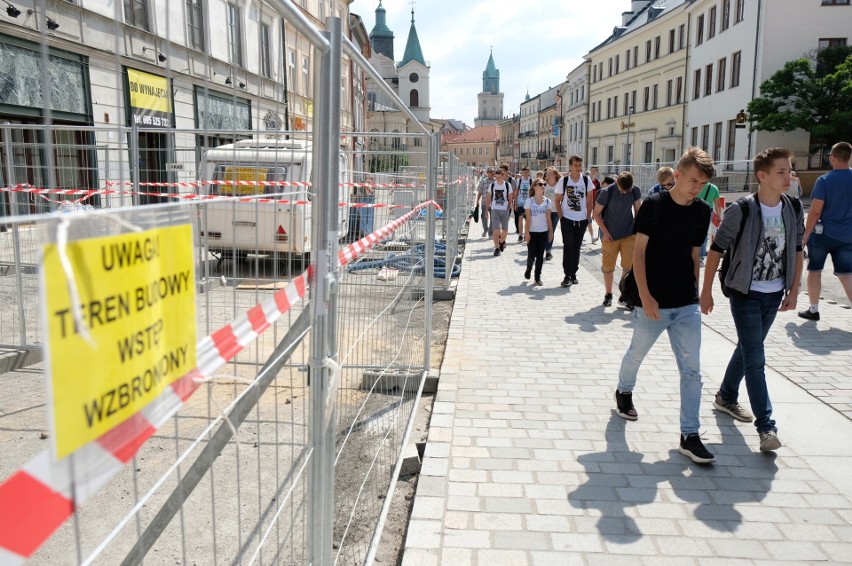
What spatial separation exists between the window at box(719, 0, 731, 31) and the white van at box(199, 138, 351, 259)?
42.9 m

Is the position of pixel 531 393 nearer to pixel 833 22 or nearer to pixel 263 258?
pixel 263 258

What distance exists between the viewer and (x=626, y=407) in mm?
4703

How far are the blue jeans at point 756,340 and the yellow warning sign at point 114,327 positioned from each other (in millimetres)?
3853

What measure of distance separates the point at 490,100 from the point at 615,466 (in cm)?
16963

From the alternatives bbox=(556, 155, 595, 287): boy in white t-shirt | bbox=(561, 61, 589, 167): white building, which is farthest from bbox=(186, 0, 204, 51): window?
bbox=(561, 61, 589, 167): white building

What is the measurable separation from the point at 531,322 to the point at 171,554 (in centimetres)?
523

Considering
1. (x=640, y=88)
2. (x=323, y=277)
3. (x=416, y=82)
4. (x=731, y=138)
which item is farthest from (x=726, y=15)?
(x=416, y=82)

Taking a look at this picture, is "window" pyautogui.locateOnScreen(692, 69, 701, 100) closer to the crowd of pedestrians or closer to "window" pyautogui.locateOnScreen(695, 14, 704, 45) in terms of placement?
"window" pyautogui.locateOnScreen(695, 14, 704, 45)

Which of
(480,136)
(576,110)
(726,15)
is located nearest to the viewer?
(726,15)

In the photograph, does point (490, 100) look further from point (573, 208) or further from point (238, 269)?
point (238, 269)

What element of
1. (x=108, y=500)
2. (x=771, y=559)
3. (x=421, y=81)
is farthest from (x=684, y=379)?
(x=421, y=81)

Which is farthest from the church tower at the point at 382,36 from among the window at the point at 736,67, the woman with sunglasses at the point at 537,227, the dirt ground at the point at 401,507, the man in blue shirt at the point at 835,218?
the dirt ground at the point at 401,507

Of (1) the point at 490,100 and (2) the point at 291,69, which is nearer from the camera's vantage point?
(2) the point at 291,69

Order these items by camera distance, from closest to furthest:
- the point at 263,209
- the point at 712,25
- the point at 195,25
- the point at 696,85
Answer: the point at 195,25 → the point at 263,209 → the point at 712,25 → the point at 696,85
